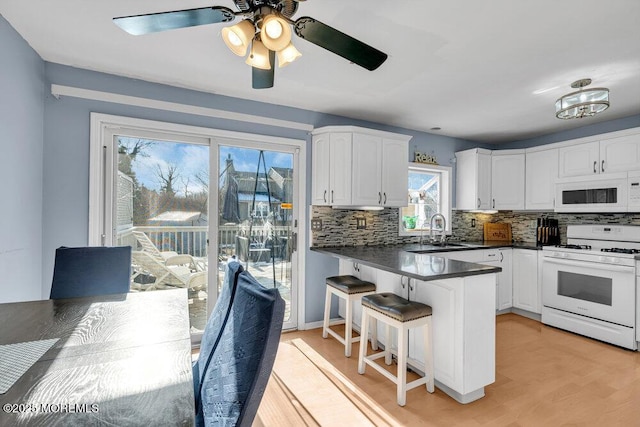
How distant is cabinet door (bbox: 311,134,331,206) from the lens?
10.8 feet

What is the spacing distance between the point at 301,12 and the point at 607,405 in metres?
3.26

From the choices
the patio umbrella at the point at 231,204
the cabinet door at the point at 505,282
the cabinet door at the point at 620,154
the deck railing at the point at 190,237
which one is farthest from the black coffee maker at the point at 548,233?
the patio umbrella at the point at 231,204

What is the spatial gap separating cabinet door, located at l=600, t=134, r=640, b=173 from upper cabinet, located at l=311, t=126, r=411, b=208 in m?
2.25

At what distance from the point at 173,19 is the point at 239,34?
28cm

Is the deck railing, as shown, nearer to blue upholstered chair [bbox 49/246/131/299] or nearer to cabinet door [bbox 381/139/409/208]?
blue upholstered chair [bbox 49/246/131/299]

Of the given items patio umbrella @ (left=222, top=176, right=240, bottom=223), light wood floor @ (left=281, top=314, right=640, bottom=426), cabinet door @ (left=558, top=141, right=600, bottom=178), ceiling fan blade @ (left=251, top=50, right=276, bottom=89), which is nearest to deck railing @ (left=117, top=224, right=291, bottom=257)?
patio umbrella @ (left=222, top=176, right=240, bottom=223)

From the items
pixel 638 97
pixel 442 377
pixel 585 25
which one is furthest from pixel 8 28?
pixel 638 97

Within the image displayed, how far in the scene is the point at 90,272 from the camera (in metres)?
1.90

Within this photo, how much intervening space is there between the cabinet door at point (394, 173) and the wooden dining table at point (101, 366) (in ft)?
8.46

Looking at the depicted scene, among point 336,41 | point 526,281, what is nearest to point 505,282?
point 526,281

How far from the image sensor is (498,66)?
235 centimetres

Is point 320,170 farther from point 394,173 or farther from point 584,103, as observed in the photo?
point 584,103

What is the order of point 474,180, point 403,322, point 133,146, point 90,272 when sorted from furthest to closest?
1. point 474,180
2. point 133,146
3. point 403,322
4. point 90,272

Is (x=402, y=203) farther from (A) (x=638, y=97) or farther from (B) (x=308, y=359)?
(A) (x=638, y=97)
